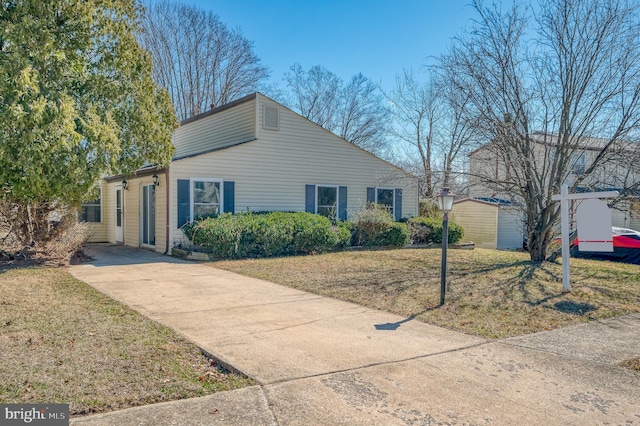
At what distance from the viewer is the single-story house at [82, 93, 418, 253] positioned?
13062 mm

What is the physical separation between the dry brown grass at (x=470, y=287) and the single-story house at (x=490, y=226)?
24.3 ft

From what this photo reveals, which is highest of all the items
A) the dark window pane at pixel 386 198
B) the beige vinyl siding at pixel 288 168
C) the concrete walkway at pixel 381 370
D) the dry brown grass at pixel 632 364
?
the beige vinyl siding at pixel 288 168

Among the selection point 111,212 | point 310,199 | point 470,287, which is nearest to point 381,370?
point 470,287

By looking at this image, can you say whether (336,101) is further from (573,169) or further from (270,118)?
(573,169)

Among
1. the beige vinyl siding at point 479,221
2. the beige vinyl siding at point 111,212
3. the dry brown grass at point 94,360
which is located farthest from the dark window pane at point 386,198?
the dry brown grass at point 94,360

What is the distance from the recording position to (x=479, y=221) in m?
20.4

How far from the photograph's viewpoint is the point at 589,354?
472cm

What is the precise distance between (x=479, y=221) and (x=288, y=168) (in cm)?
1003

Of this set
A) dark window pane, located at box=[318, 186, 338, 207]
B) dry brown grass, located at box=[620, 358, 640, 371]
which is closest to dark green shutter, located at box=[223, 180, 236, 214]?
dark window pane, located at box=[318, 186, 338, 207]

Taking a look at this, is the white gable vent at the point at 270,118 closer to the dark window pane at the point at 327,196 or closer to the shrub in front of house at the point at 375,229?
the dark window pane at the point at 327,196

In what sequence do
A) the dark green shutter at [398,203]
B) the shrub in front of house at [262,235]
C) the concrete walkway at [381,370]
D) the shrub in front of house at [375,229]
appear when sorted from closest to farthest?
the concrete walkway at [381,370] → the shrub in front of house at [262,235] → the shrub in front of house at [375,229] → the dark green shutter at [398,203]

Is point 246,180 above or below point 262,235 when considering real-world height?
above

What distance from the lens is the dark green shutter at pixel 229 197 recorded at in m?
13.5

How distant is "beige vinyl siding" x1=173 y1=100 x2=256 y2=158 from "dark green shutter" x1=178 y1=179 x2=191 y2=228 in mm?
2933
